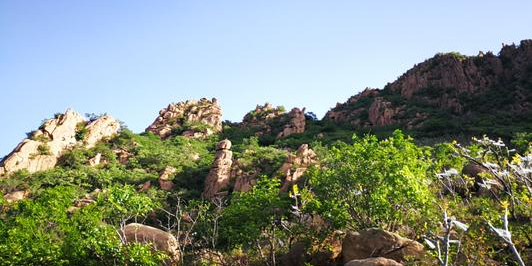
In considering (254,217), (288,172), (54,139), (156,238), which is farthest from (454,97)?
(156,238)

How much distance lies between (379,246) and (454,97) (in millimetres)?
55141

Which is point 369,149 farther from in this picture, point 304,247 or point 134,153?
point 134,153

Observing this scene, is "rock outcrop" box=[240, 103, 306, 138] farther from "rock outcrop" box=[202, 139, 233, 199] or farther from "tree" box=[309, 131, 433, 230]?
"tree" box=[309, 131, 433, 230]

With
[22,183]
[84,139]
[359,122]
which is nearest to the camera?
[22,183]

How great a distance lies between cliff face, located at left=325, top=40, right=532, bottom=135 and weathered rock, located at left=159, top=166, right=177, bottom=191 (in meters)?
31.3

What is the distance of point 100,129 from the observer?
49.8 m

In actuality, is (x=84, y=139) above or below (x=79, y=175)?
above

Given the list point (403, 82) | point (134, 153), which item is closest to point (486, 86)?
point (403, 82)

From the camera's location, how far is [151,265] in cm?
1302

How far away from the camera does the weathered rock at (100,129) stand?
48.0 m

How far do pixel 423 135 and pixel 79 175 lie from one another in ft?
124

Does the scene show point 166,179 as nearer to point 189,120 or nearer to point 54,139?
point 54,139

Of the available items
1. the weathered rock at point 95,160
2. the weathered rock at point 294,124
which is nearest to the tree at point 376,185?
the weathered rock at point 95,160

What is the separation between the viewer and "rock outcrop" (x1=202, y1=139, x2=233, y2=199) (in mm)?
35312
